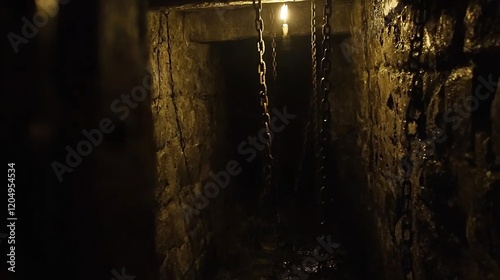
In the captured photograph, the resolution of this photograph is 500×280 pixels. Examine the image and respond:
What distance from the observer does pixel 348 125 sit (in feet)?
12.8

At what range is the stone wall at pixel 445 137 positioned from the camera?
1.20 meters

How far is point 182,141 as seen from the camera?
330 centimetres

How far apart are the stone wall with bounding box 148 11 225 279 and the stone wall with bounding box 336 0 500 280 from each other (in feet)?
4.67

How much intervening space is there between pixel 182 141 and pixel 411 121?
1.87 metres

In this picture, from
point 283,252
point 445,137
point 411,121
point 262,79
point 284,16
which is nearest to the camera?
point 445,137

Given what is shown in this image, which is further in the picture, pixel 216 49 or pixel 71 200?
pixel 216 49

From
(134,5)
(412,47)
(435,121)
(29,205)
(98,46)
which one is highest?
(134,5)

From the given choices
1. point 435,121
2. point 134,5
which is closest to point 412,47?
point 435,121

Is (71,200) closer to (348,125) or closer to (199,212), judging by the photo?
(199,212)

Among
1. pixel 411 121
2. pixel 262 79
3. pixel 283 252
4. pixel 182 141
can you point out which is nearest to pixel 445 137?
pixel 411 121

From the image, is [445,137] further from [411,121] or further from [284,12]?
[284,12]

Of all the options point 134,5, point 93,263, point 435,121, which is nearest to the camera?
point 435,121

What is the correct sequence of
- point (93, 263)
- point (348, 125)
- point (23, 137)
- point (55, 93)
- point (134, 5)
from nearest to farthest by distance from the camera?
point (23, 137), point (55, 93), point (93, 263), point (134, 5), point (348, 125)

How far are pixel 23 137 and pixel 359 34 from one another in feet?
7.92
